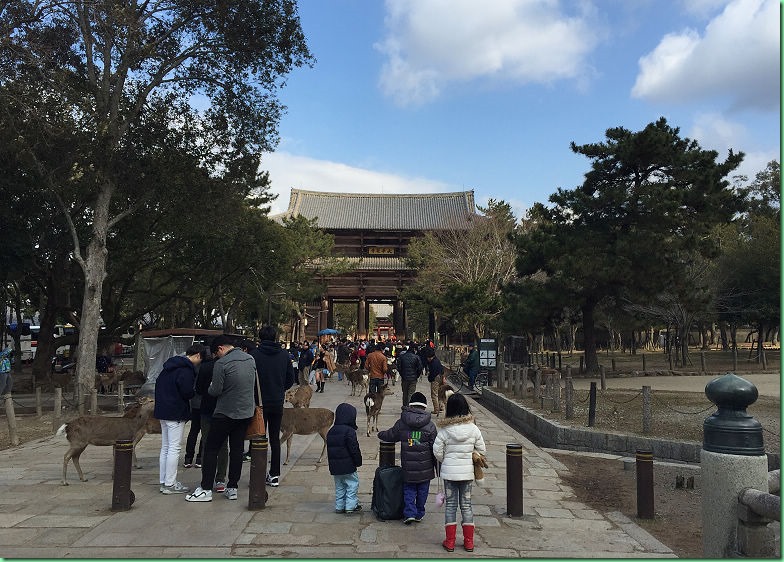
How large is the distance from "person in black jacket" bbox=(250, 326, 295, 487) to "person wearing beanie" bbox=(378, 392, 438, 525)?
6.32 feet

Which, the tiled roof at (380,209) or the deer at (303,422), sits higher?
the tiled roof at (380,209)

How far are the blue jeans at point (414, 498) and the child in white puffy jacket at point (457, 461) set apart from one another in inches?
21.0

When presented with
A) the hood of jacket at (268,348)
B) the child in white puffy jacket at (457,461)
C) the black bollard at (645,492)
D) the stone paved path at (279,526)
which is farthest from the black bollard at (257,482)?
the black bollard at (645,492)

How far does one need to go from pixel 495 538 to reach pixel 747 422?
7.58ft

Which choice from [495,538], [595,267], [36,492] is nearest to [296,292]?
[595,267]

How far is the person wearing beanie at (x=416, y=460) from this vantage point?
555 centimetres

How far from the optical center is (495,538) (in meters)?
5.35

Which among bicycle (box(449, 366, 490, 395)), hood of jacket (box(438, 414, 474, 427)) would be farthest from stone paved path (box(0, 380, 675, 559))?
bicycle (box(449, 366, 490, 395))

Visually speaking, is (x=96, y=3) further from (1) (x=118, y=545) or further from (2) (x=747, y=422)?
(2) (x=747, y=422)

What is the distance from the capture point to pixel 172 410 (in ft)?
21.4

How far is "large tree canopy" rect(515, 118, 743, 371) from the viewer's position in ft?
73.4

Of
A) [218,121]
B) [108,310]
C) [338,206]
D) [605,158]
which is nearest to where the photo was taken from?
[218,121]

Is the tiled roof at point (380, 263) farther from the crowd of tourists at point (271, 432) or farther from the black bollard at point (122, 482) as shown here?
the black bollard at point (122, 482)

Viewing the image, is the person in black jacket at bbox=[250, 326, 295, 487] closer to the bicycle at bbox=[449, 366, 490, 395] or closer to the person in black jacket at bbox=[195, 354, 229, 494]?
the person in black jacket at bbox=[195, 354, 229, 494]
